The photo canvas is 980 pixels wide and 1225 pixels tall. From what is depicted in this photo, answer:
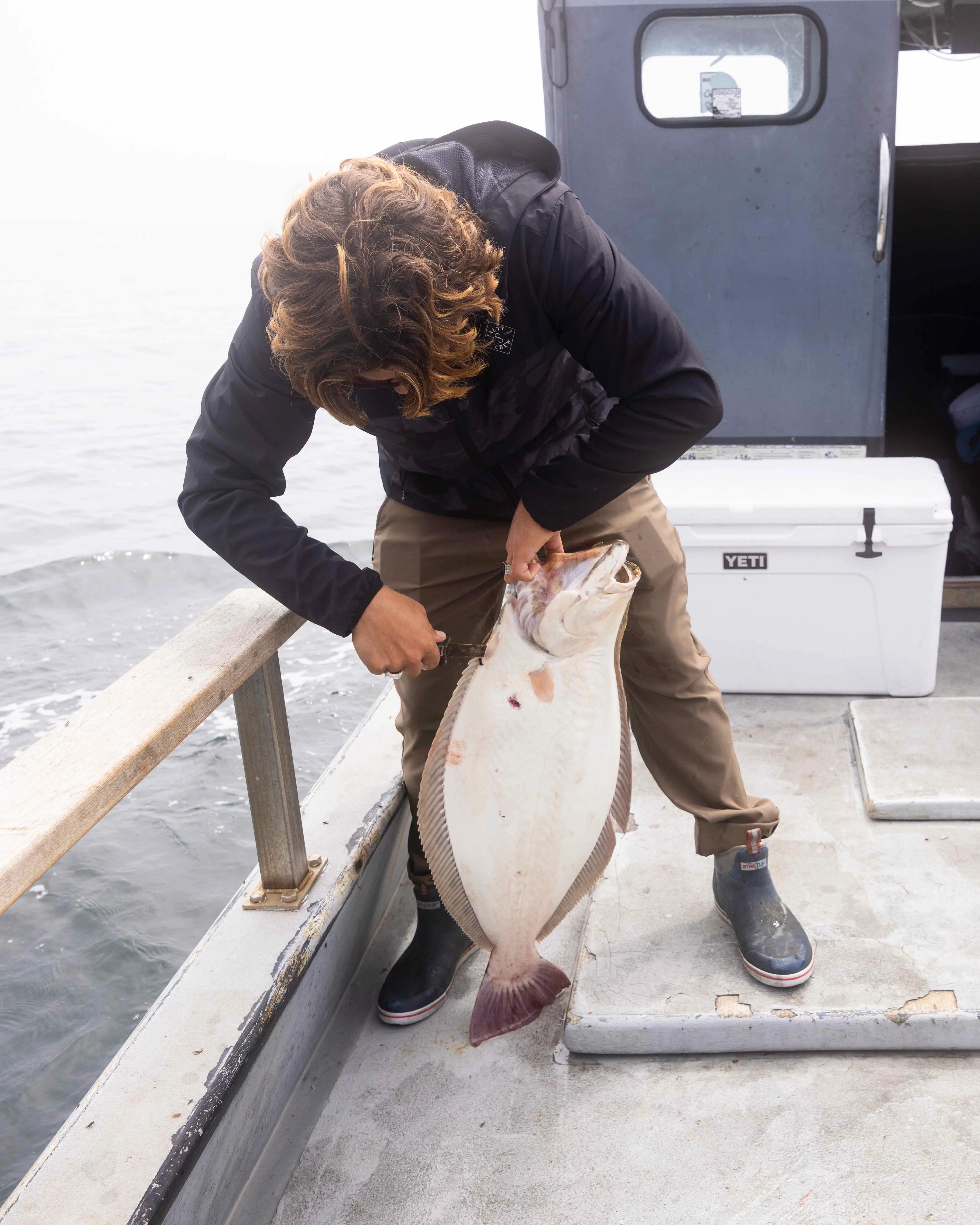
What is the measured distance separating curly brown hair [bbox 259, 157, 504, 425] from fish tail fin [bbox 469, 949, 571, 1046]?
1.02 m

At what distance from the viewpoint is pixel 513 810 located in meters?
1.60

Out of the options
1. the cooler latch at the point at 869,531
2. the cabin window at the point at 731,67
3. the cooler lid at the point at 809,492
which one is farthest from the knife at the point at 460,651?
the cabin window at the point at 731,67

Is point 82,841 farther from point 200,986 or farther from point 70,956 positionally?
point 200,986

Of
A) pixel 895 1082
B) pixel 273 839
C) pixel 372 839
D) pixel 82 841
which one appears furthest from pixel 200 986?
pixel 82 841

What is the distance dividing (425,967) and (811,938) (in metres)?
0.81

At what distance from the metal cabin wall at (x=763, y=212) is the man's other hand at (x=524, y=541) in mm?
2203

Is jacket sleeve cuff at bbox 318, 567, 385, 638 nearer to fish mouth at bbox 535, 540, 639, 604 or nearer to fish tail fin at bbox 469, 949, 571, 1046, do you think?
fish mouth at bbox 535, 540, 639, 604

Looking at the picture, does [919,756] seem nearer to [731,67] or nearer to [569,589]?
[569,589]

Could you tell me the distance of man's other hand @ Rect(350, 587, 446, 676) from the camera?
5.24 feet

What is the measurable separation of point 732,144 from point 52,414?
19.0 meters

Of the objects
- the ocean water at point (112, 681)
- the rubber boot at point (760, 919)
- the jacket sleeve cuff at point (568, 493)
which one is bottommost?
the ocean water at point (112, 681)

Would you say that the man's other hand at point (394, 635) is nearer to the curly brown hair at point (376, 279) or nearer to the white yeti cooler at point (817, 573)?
the curly brown hair at point (376, 279)

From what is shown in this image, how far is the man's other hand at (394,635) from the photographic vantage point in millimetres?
1596

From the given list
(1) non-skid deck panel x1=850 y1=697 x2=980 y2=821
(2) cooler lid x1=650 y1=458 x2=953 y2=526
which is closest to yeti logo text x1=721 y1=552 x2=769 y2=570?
(2) cooler lid x1=650 y1=458 x2=953 y2=526
